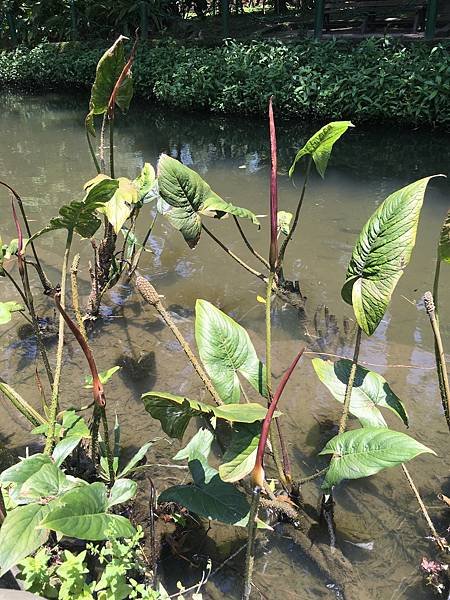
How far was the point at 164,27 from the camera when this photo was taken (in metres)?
10.9

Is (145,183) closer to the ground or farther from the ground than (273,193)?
closer to the ground

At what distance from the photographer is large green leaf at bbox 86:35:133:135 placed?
2.10 meters

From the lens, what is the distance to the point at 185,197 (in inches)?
70.9

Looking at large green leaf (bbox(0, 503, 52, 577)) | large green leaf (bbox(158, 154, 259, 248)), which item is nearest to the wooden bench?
large green leaf (bbox(158, 154, 259, 248))

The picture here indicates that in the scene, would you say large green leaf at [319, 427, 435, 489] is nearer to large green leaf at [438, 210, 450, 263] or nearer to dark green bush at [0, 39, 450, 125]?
large green leaf at [438, 210, 450, 263]

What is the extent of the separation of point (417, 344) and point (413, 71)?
14.5ft

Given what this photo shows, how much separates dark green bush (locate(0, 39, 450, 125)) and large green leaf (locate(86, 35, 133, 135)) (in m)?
4.13

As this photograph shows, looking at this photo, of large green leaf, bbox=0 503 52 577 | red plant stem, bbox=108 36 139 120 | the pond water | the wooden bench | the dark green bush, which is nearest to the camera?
large green leaf, bbox=0 503 52 577

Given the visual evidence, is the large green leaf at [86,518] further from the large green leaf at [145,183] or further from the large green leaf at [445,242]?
the large green leaf at [145,183]

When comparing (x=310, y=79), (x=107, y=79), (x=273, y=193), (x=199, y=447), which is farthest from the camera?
(x=310, y=79)

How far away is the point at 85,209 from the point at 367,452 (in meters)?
1.00

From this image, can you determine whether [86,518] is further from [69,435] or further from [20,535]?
[69,435]

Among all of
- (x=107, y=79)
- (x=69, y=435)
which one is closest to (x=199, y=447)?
(x=69, y=435)

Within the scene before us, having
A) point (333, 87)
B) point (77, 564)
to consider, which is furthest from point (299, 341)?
point (333, 87)
